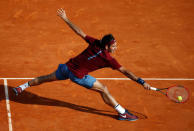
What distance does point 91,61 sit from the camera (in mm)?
8375

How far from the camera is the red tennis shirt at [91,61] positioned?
825 cm

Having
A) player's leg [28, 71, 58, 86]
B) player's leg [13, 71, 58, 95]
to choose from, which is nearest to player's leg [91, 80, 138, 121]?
player's leg [28, 71, 58, 86]

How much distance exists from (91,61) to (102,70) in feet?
7.80

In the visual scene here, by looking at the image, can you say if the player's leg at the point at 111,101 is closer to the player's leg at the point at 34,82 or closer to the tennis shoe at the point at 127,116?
the tennis shoe at the point at 127,116

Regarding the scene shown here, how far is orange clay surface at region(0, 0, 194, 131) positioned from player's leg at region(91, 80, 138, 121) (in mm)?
147

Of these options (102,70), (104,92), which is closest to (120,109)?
(104,92)

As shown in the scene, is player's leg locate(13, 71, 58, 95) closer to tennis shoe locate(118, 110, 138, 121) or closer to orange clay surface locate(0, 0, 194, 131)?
orange clay surface locate(0, 0, 194, 131)

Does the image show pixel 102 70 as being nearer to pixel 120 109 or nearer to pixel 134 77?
pixel 120 109

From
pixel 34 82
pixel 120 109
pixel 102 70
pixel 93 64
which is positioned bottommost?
pixel 120 109

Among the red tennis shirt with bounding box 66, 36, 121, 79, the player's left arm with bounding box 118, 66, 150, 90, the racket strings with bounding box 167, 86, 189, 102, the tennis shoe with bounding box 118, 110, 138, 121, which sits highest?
the red tennis shirt with bounding box 66, 36, 121, 79

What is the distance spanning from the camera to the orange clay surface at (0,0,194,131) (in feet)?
30.1

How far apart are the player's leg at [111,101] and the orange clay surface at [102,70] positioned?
0.15 m

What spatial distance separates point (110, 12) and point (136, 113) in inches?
193

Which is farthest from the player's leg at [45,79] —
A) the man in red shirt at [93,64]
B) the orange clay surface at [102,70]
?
the orange clay surface at [102,70]
